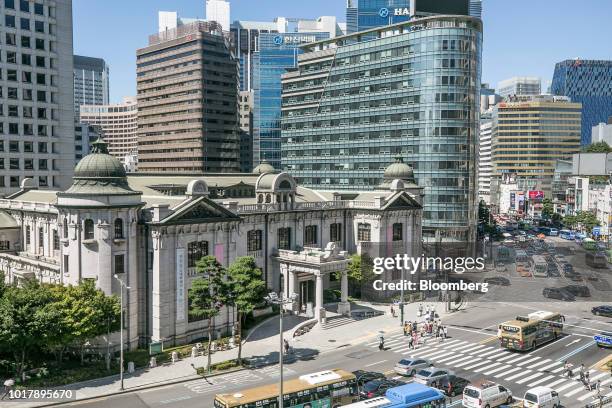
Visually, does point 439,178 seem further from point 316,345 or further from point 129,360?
point 129,360

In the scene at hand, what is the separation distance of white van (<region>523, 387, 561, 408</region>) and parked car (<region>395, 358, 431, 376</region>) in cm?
1045

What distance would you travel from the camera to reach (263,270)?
249 feet

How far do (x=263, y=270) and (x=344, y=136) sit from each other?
6168 centimetres

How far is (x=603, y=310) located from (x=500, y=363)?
28215 mm

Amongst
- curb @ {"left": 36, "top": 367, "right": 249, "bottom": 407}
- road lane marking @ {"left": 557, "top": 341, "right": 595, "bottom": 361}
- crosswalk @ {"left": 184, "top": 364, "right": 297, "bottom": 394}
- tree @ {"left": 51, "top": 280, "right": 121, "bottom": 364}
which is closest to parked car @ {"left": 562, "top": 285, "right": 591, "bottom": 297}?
road lane marking @ {"left": 557, "top": 341, "right": 595, "bottom": 361}

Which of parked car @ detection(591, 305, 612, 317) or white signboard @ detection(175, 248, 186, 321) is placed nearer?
white signboard @ detection(175, 248, 186, 321)

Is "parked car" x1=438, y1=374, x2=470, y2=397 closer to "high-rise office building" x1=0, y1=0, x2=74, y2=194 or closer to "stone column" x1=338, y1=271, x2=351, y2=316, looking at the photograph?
"stone column" x1=338, y1=271, x2=351, y2=316

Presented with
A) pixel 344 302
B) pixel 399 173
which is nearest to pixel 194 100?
pixel 399 173

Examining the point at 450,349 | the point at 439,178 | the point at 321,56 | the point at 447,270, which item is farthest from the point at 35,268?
the point at 321,56

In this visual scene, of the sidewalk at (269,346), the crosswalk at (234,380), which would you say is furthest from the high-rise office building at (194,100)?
the crosswalk at (234,380)

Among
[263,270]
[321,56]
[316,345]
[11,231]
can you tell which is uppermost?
[321,56]

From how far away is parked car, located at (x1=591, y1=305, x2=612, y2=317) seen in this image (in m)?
75.8

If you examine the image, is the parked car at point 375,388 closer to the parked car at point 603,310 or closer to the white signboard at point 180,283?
the white signboard at point 180,283

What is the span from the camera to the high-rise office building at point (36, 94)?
9825cm
